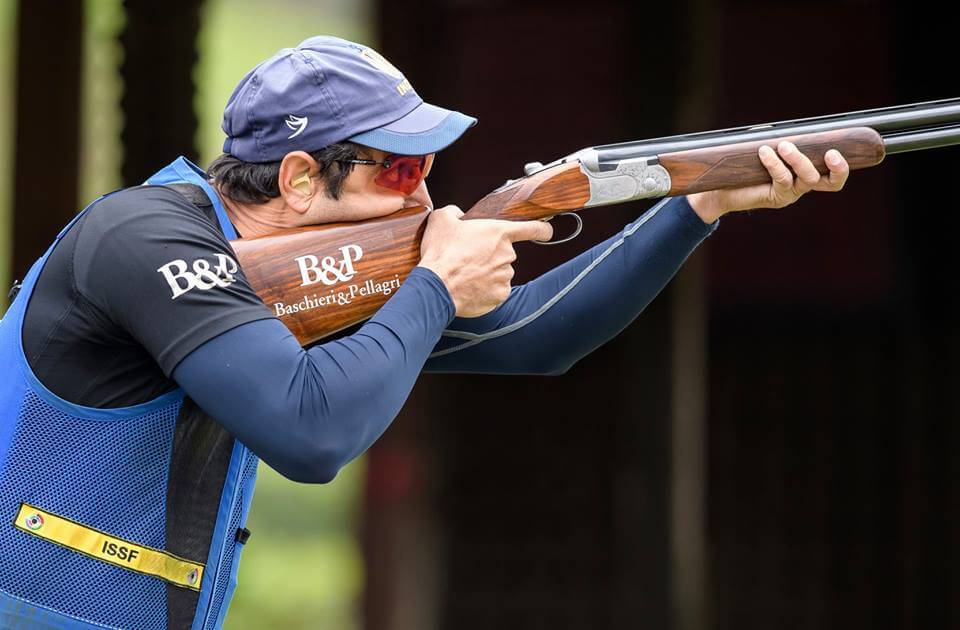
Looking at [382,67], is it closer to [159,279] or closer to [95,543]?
[159,279]

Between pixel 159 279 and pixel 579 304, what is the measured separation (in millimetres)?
985

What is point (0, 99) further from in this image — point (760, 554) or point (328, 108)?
point (760, 554)

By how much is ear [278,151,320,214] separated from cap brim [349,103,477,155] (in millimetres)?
92

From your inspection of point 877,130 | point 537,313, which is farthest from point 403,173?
point 877,130

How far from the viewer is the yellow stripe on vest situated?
6.72ft

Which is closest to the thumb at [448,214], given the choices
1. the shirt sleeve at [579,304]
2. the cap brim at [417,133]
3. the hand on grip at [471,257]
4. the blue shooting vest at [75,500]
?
the hand on grip at [471,257]

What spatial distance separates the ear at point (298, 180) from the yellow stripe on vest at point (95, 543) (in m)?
0.66

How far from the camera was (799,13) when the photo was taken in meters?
5.99

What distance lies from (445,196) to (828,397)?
2.07 meters

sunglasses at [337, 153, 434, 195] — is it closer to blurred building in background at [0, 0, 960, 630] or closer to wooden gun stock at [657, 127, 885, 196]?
wooden gun stock at [657, 127, 885, 196]

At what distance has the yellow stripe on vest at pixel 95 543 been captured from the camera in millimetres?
2049

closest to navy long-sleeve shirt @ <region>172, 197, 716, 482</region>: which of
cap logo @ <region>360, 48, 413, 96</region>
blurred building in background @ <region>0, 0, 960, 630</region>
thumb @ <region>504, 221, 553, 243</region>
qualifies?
thumb @ <region>504, 221, 553, 243</region>

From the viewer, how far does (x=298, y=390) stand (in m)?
1.95

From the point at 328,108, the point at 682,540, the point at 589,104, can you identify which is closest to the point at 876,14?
the point at 589,104
